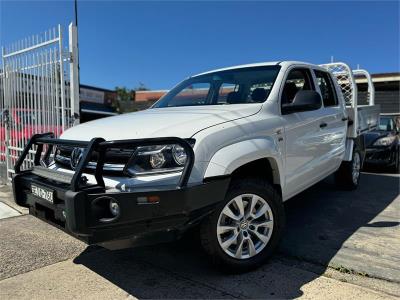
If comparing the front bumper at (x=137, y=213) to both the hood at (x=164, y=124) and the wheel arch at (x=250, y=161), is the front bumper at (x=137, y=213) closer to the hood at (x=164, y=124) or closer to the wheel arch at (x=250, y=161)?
the wheel arch at (x=250, y=161)

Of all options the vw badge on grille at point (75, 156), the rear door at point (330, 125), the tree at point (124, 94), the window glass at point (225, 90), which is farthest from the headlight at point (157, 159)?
the tree at point (124, 94)

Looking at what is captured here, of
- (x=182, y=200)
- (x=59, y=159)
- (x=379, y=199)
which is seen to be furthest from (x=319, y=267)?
(x=379, y=199)

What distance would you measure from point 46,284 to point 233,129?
2072mm

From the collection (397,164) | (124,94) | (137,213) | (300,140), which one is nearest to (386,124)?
(397,164)

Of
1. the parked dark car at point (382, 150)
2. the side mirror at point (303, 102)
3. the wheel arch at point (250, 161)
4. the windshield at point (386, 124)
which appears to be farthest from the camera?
the windshield at point (386, 124)

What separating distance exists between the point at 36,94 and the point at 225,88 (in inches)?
149

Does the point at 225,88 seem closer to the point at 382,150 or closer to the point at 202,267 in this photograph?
the point at 202,267

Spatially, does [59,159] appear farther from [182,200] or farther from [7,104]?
[7,104]

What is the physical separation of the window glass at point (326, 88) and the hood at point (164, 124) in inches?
73.7

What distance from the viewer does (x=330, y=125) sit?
5.18m

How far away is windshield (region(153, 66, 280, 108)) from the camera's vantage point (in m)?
4.21

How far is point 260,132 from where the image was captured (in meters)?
3.63

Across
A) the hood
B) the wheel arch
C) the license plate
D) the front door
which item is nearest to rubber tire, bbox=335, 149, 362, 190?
the front door

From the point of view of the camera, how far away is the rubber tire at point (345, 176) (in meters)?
6.45
